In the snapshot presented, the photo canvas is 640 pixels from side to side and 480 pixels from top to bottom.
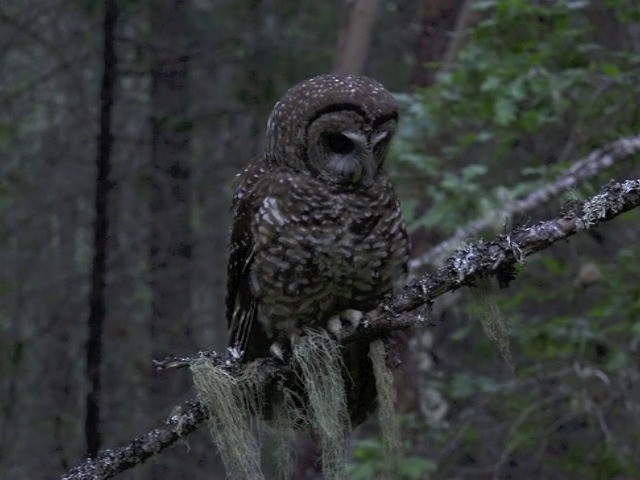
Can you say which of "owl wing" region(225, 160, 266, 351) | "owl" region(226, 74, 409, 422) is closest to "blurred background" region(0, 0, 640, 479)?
"owl wing" region(225, 160, 266, 351)

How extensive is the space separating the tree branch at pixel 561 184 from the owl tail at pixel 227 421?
101 inches

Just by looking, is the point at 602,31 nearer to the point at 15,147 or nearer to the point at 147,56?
the point at 147,56

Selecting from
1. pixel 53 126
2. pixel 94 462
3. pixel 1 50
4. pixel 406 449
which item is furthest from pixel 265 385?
pixel 53 126

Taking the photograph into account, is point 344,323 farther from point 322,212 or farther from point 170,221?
point 170,221

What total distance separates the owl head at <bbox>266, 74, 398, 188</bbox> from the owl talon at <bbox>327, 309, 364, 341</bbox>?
0.52 metres

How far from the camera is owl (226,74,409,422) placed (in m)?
3.76

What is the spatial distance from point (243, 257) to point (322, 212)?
0.49 m

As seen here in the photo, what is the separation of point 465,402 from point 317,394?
6.85 metres

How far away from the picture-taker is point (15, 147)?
9.48 meters

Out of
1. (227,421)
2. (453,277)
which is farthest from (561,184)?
(227,421)

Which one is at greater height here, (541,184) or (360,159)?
(541,184)

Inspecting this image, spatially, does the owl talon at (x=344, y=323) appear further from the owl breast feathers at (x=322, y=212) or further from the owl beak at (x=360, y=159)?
the owl beak at (x=360, y=159)

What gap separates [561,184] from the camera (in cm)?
601

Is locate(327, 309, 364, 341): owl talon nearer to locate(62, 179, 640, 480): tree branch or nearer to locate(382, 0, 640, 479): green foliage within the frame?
locate(62, 179, 640, 480): tree branch
